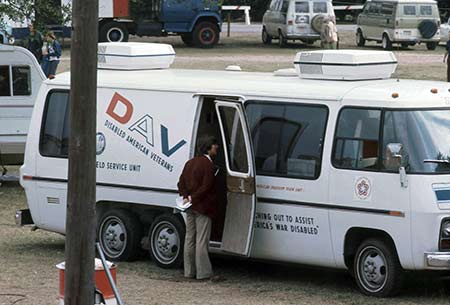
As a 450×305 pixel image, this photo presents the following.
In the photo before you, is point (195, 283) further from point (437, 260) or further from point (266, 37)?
point (266, 37)

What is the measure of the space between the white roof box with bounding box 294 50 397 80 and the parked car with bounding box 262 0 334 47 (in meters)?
31.6

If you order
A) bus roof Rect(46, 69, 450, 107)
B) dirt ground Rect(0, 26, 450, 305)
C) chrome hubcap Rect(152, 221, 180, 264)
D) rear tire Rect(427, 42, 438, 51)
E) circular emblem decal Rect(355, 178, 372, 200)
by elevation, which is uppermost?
bus roof Rect(46, 69, 450, 107)

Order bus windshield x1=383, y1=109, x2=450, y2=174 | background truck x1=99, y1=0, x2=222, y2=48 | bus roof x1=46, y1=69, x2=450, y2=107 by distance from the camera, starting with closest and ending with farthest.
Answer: bus windshield x1=383, y1=109, x2=450, y2=174 → bus roof x1=46, y1=69, x2=450, y2=107 → background truck x1=99, y1=0, x2=222, y2=48

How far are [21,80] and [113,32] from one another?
22738 mm

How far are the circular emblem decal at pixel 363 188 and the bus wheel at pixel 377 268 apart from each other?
447mm

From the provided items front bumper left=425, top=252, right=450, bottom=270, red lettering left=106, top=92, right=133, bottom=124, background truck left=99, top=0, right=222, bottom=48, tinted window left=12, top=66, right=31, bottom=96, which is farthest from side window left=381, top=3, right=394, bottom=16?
front bumper left=425, top=252, right=450, bottom=270

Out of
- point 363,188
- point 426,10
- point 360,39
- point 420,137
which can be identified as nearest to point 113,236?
point 363,188

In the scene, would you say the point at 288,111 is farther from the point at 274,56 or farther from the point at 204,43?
the point at 204,43

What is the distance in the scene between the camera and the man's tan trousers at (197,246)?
12.8 metres

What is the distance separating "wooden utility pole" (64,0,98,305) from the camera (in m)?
8.69

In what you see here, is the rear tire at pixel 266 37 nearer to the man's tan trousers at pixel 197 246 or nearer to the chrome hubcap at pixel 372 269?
the man's tan trousers at pixel 197 246

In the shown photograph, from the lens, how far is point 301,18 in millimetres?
45625

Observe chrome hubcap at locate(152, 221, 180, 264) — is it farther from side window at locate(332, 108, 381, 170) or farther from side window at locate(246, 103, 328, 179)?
side window at locate(332, 108, 381, 170)

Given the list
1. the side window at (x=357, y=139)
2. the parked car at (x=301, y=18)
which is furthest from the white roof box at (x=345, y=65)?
the parked car at (x=301, y=18)
